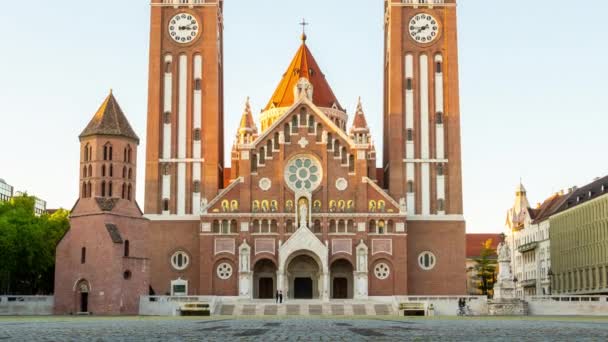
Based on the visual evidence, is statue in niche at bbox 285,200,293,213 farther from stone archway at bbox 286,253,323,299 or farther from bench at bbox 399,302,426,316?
bench at bbox 399,302,426,316

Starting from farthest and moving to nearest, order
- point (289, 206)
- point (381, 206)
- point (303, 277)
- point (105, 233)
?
1. point (303, 277)
2. point (289, 206)
3. point (381, 206)
4. point (105, 233)

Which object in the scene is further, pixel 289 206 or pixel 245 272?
pixel 289 206

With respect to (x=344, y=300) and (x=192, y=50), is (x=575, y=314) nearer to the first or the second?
(x=344, y=300)

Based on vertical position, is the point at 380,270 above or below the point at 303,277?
above

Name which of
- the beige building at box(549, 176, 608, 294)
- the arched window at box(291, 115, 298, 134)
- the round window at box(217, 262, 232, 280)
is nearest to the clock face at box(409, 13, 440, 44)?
the arched window at box(291, 115, 298, 134)

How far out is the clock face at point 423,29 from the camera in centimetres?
8769

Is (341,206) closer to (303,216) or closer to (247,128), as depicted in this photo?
(303,216)

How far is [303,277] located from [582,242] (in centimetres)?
3486

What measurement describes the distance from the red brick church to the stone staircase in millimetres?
5953

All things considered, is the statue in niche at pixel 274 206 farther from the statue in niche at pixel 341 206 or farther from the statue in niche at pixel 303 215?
the statue in niche at pixel 341 206

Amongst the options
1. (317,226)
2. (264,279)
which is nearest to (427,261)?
(317,226)

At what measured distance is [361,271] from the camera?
8162 cm

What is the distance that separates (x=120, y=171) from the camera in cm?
7531

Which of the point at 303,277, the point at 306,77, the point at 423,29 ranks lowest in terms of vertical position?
the point at 303,277
